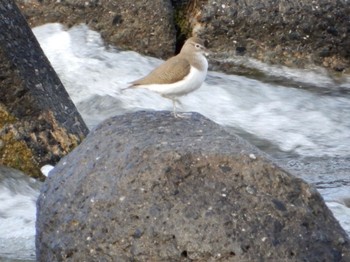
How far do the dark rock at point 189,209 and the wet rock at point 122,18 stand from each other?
19.0ft

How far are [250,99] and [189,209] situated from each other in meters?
5.37

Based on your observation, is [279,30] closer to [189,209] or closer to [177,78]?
[177,78]

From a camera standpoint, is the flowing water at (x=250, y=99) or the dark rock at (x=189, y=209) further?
the flowing water at (x=250, y=99)

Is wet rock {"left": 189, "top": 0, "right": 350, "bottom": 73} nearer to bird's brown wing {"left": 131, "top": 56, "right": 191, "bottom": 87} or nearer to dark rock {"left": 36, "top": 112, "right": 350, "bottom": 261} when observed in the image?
bird's brown wing {"left": 131, "top": 56, "right": 191, "bottom": 87}

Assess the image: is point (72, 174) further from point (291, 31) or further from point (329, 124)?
point (291, 31)

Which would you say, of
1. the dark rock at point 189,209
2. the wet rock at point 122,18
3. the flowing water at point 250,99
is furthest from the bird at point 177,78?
the wet rock at point 122,18

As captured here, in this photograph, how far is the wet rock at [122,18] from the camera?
36.0 ft

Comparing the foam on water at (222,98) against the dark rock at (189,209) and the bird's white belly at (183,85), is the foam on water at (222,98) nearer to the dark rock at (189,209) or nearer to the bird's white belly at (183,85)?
the bird's white belly at (183,85)

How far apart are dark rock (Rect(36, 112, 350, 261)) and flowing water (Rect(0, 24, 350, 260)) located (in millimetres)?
2906

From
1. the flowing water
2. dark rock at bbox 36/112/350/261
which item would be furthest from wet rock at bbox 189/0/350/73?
dark rock at bbox 36/112/350/261

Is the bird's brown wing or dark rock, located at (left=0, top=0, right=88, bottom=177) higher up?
the bird's brown wing

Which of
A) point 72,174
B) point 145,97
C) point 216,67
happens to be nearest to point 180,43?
point 216,67

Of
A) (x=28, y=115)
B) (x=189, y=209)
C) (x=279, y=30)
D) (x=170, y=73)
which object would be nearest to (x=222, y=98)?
(x=279, y=30)

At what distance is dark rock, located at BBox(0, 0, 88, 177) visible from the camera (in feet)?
24.4
